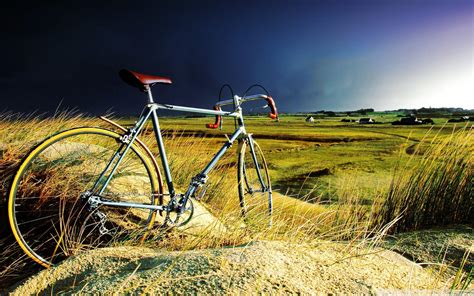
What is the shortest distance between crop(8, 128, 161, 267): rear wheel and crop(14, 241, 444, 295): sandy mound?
0.47 metres

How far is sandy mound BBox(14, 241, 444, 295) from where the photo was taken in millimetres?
1536

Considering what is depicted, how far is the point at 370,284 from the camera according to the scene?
5.49ft

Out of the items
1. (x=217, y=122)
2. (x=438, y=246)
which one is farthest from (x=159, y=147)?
(x=438, y=246)

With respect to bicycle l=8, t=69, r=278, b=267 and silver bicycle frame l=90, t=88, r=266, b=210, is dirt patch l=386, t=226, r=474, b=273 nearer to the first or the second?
bicycle l=8, t=69, r=278, b=267

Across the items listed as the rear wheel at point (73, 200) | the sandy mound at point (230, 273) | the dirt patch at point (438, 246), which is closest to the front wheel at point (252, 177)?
the rear wheel at point (73, 200)

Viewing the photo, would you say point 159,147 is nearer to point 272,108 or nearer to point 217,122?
point 217,122

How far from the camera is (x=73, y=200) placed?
2.93m

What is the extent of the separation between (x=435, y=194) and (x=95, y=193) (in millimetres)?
3382

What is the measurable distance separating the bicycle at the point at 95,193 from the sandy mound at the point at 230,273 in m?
0.45

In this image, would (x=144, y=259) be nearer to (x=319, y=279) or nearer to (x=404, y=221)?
(x=319, y=279)

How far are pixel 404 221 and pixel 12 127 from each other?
15.5 feet

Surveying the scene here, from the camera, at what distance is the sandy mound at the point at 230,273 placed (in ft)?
5.04

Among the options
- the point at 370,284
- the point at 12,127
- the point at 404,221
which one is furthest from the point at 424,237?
the point at 12,127

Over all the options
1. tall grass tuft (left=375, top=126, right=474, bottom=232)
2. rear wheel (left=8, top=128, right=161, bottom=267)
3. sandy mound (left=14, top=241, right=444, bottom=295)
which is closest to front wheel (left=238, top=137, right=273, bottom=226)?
rear wheel (left=8, top=128, right=161, bottom=267)
